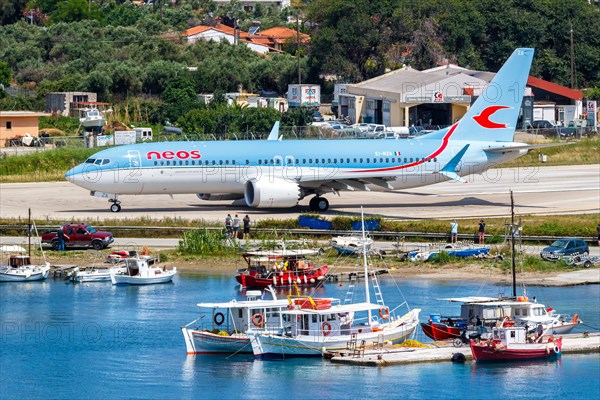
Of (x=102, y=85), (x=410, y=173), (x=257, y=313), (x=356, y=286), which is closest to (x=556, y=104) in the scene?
(x=102, y=85)

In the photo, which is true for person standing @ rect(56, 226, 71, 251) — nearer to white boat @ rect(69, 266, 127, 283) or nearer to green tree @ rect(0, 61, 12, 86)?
white boat @ rect(69, 266, 127, 283)

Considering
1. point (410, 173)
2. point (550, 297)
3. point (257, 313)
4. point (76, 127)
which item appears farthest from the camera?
point (76, 127)

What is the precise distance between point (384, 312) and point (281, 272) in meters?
11.4

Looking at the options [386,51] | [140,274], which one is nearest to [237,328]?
[140,274]

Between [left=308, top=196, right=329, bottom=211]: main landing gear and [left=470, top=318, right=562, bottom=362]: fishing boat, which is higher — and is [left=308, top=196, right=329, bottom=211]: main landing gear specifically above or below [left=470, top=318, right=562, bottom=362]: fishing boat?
above

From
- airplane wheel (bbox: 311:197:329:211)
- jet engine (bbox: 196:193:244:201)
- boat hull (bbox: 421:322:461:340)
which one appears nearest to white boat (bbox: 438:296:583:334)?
boat hull (bbox: 421:322:461:340)

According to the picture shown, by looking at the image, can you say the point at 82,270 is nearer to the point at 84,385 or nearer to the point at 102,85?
the point at 84,385

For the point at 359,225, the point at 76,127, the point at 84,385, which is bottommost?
the point at 84,385

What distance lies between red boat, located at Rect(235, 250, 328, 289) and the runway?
15.8 meters

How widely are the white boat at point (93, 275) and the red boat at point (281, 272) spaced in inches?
278

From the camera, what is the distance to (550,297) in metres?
67.1

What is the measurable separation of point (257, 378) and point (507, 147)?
40536 mm

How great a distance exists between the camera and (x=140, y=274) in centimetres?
7375

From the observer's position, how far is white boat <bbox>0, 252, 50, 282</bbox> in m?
74.4
